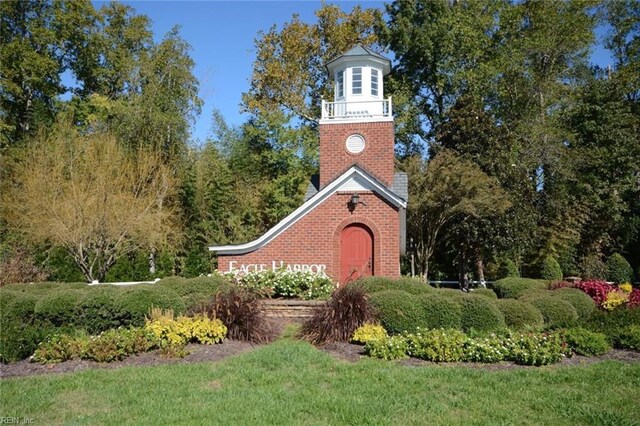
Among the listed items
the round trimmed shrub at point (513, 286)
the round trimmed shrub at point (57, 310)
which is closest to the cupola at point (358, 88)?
the round trimmed shrub at point (513, 286)

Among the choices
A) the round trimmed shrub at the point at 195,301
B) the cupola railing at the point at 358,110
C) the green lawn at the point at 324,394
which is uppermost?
the cupola railing at the point at 358,110

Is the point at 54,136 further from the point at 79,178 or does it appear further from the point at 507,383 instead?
the point at 507,383

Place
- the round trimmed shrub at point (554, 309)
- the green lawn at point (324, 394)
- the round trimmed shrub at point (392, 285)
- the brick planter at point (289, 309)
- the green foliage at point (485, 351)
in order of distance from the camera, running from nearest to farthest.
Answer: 1. the green lawn at point (324, 394)
2. the green foliage at point (485, 351)
3. the round trimmed shrub at point (554, 309)
4. the round trimmed shrub at point (392, 285)
5. the brick planter at point (289, 309)

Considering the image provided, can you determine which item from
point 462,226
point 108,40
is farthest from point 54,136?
point 462,226

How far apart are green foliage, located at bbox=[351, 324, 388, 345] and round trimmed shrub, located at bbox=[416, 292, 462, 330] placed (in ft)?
2.81

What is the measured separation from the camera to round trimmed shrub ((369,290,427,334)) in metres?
8.59

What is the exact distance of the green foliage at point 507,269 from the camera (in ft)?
74.9

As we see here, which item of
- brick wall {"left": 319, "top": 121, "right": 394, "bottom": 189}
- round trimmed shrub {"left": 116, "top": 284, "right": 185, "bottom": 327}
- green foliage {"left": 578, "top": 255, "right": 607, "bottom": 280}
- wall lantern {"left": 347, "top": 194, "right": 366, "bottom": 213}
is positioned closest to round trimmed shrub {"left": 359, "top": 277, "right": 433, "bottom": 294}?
round trimmed shrub {"left": 116, "top": 284, "right": 185, "bottom": 327}

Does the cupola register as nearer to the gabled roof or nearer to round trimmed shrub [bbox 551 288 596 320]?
the gabled roof

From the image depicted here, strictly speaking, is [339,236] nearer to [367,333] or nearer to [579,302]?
[579,302]

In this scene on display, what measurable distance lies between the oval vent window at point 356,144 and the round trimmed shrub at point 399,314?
9297mm

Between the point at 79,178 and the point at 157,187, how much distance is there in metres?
3.83

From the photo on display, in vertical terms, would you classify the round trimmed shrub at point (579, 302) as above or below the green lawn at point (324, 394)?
above

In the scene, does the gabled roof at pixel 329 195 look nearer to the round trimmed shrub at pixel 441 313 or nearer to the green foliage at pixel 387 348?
the round trimmed shrub at pixel 441 313
